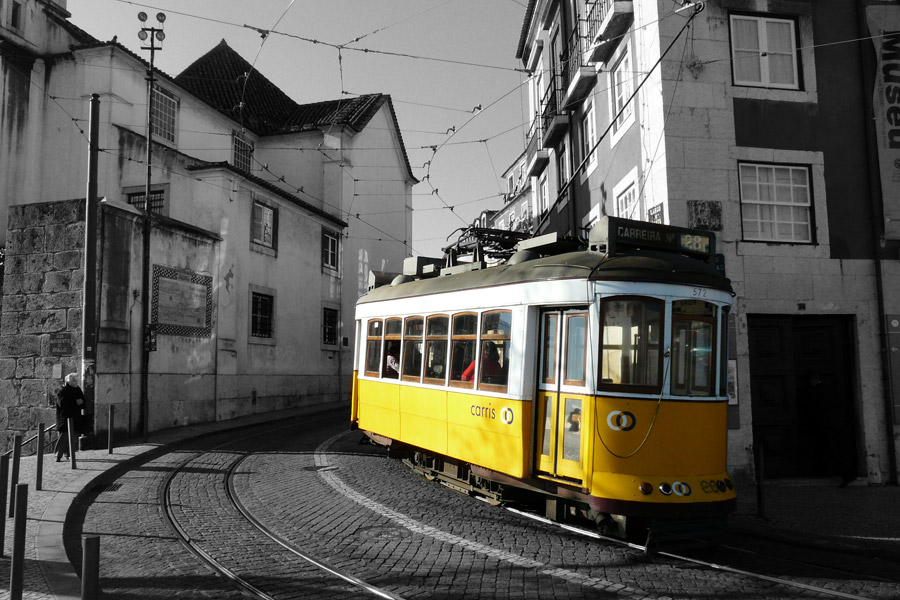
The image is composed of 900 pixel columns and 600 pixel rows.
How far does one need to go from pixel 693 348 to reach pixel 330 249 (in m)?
21.6

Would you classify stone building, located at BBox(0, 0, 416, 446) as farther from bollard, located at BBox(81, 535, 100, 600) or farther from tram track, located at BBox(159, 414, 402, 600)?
bollard, located at BBox(81, 535, 100, 600)

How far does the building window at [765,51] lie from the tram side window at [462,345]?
662cm

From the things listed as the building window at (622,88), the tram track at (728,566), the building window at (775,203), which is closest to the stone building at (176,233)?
the building window at (622,88)

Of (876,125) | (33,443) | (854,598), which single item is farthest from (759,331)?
(33,443)

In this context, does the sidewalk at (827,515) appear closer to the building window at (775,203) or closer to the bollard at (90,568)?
the building window at (775,203)

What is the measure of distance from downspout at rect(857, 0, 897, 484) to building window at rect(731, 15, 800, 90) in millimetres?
1146

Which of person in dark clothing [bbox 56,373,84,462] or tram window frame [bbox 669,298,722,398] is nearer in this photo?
tram window frame [bbox 669,298,722,398]

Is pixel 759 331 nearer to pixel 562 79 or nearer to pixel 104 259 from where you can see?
pixel 562 79

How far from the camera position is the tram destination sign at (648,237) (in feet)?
24.5

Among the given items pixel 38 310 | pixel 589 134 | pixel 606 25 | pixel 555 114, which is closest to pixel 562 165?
pixel 555 114

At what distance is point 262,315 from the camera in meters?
22.8

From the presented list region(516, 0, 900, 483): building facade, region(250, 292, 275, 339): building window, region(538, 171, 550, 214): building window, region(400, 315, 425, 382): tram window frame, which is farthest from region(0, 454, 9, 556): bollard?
region(538, 171, 550, 214): building window

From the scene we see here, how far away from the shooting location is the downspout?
11312 millimetres

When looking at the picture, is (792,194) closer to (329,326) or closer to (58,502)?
(58,502)
